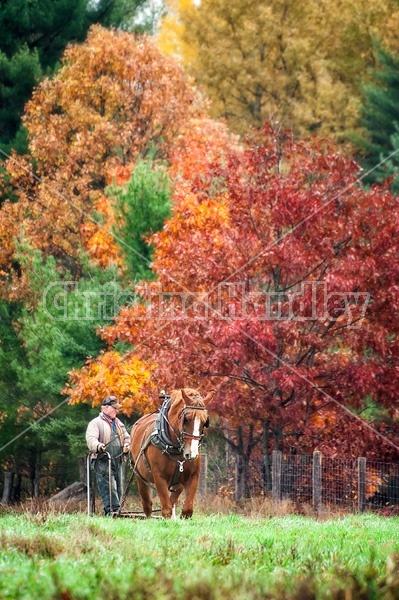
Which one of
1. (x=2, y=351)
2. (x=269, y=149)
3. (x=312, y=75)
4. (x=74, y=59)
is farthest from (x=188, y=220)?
(x=312, y=75)

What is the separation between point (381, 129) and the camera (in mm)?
41031

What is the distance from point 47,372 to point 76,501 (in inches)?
158

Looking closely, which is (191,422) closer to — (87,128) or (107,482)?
(107,482)

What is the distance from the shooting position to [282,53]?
4619 cm

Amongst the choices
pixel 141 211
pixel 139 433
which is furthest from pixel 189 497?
pixel 141 211

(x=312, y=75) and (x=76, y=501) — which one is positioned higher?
(x=312, y=75)

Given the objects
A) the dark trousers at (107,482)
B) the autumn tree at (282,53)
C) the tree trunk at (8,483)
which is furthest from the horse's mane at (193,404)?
the autumn tree at (282,53)

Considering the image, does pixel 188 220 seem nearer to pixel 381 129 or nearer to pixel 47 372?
pixel 47 372

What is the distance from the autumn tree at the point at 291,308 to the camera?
17766mm

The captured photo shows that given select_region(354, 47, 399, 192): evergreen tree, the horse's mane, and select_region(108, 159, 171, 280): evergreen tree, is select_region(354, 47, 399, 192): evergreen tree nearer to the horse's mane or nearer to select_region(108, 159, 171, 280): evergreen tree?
select_region(108, 159, 171, 280): evergreen tree

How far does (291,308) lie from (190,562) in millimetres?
10240

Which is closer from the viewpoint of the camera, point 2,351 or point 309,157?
point 309,157

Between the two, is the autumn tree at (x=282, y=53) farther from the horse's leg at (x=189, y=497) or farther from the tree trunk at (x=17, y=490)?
the horse's leg at (x=189, y=497)

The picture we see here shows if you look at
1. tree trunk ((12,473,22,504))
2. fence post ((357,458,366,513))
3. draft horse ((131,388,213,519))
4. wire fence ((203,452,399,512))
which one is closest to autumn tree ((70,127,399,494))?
wire fence ((203,452,399,512))
